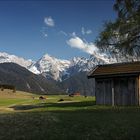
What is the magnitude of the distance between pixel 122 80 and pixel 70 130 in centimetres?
2628

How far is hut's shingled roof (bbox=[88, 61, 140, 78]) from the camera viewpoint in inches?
1775

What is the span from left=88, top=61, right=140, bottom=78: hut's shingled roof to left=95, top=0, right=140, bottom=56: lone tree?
2342 millimetres

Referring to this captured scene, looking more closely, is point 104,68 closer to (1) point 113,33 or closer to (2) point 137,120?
(1) point 113,33

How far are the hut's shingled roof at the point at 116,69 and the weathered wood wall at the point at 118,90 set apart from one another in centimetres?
78

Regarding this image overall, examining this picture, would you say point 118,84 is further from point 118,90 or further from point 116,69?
point 116,69

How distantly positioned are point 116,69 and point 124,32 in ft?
21.3

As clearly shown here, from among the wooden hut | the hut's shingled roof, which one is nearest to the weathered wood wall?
the wooden hut

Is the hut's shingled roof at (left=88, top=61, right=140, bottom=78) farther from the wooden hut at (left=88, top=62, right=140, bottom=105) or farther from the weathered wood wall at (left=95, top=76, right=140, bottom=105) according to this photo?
the weathered wood wall at (left=95, top=76, right=140, bottom=105)

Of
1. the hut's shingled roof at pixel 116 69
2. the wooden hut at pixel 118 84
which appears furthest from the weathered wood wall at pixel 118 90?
the hut's shingled roof at pixel 116 69

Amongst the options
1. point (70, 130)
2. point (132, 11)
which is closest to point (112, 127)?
point (70, 130)

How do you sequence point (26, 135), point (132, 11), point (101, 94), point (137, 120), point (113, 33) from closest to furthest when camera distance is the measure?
point (26, 135)
point (137, 120)
point (132, 11)
point (113, 33)
point (101, 94)

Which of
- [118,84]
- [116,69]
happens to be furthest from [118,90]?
[116,69]

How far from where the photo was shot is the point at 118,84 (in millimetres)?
45812

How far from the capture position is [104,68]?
49531 mm
